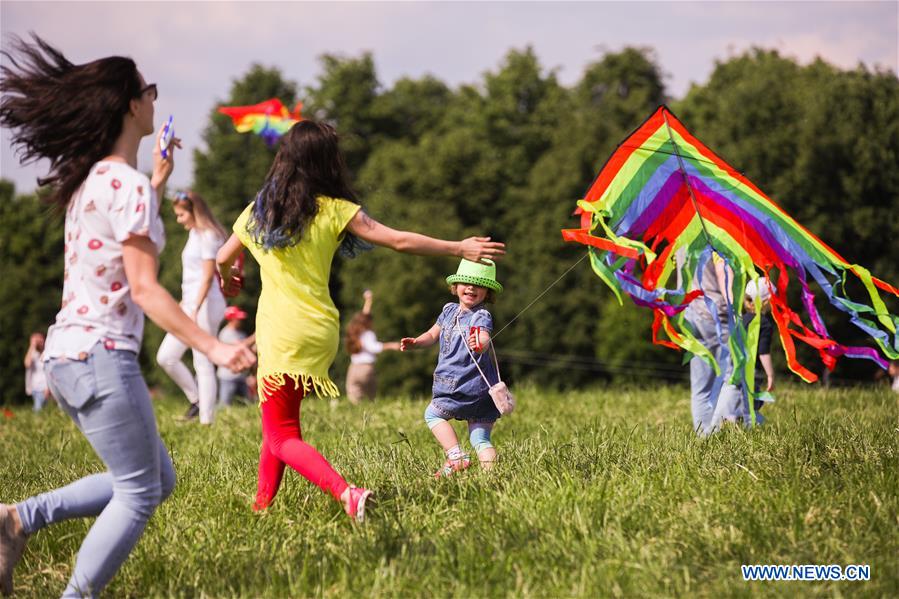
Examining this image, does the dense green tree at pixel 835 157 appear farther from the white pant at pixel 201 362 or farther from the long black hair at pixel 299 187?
the long black hair at pixel 299 187

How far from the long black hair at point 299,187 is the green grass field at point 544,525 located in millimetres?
1215

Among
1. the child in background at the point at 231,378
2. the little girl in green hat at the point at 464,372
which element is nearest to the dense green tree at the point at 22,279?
the child in background at the point at 231,378

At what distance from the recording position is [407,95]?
52156 millimetres

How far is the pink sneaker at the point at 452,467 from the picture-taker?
5061mm

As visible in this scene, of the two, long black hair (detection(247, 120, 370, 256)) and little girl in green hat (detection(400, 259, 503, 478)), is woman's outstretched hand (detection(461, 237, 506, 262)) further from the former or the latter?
little girl in green hat (detection(400, 259, 503, 478))

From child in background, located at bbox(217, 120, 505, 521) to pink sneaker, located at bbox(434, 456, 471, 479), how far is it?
2.06 feet

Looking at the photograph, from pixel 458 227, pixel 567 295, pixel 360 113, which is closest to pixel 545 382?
pixel 567 295

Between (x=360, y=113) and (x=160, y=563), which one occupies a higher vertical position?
(x=360, y=113)

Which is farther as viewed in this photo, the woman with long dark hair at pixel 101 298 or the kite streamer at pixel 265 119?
the kite streamer at pixel 265 119

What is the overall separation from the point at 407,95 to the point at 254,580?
49.6 m

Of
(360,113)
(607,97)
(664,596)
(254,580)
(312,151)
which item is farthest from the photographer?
(360,113)

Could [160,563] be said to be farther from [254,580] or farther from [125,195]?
[125,195]

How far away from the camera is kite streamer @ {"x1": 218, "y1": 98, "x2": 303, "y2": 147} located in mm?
12163

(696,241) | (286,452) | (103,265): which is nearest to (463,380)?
(286,452)
